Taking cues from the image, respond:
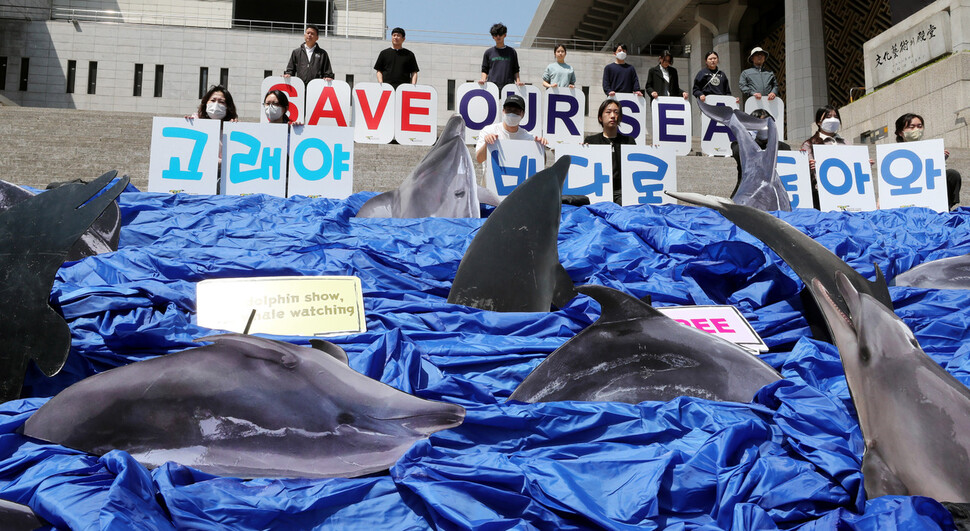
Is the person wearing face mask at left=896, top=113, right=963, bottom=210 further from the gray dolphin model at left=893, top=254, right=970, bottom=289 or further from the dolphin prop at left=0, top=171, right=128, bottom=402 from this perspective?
the dolphin prop at left=0, top=171, right=128, bottom=402

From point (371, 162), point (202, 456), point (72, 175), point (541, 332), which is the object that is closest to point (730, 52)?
point (371, 162)

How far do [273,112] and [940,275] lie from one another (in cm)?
440

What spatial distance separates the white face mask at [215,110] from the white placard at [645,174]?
2.93 m

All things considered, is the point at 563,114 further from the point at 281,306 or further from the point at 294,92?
the point at 281,306

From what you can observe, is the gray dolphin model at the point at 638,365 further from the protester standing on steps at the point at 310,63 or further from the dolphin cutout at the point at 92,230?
the protester standing on steps at the point at 310,63

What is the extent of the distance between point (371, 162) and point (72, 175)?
271 cm

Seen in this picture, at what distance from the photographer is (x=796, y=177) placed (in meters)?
5.79

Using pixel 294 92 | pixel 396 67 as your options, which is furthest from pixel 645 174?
pixel 294 92

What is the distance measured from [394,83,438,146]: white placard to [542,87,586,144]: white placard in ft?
4.51

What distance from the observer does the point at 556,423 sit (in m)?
2.06

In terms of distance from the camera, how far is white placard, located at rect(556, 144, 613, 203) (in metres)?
5.49

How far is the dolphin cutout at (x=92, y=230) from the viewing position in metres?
3.39

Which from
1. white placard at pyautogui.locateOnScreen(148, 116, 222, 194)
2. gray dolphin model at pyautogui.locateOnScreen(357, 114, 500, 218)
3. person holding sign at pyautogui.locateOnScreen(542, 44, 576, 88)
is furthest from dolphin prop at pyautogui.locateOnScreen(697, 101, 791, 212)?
person holding sign at pyautogui.locateOnScreen(542, 44, 576, 88)

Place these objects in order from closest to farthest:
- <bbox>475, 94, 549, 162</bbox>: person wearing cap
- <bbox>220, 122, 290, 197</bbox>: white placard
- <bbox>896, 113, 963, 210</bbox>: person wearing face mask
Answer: <bbox>220, 122, 290, 197</bbox>: white placard, <bbox>475, 94, 549, 162</bbox>: person wearing cap, <bbox>896, 113, 963, 210</bbox>: person wearing face mask
